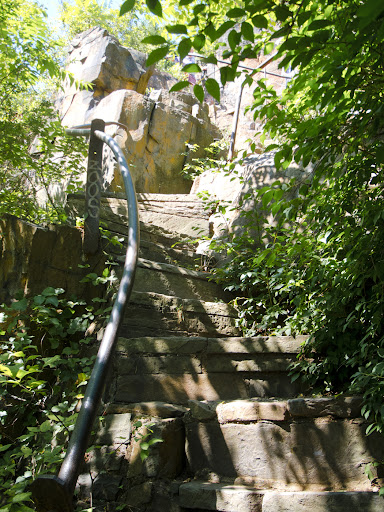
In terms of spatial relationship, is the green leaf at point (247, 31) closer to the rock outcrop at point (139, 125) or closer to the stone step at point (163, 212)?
the stone step at point (163, 212)

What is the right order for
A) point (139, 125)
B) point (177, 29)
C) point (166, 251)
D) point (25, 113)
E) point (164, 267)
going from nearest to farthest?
1. point (177, 29)
2. point (164, 267)
3. point (166, 251)
4. point (25, 113)
5. point (139, 125)

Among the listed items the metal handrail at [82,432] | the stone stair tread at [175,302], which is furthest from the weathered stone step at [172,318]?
the metal handrail at [82,432]

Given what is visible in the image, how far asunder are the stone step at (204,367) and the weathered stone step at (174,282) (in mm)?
789

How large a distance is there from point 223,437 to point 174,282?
60.8 inches

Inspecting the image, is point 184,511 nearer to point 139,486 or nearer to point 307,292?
point 139,486

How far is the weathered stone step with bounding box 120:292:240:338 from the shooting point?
109 inches

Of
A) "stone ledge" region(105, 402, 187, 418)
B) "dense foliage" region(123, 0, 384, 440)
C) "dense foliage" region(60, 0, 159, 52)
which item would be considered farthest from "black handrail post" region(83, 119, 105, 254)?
"dense foliage" region(60, 0, 159, 52)

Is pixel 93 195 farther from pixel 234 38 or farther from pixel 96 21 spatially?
pixel 96 21

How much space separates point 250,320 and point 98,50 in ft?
29.0

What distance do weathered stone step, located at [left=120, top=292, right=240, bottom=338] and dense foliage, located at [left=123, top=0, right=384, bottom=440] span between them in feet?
1.03

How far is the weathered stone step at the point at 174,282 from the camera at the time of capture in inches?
126

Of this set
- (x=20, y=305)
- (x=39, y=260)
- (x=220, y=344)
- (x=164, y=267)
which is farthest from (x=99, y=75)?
(x=220, y=344)

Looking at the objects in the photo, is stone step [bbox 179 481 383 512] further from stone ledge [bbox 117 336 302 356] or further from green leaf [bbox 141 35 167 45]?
green leaf [bbox 141 35 167 45]

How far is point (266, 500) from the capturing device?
1663 millimetres
